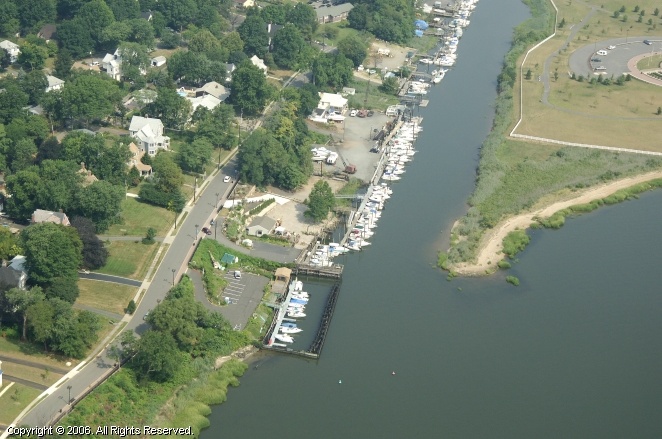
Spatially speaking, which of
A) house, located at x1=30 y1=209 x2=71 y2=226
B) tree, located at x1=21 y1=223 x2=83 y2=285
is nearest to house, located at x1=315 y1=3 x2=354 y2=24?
house, located at x1=30 y1=209 x2=71 y2=226

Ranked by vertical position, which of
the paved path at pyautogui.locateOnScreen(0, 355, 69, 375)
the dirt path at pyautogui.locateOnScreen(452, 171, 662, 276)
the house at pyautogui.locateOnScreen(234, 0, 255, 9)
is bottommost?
the house at pyautogui.locateOnScreen(234, 0, 255, 9)

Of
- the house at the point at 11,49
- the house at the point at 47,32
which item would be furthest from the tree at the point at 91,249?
the house at the point at 47,32

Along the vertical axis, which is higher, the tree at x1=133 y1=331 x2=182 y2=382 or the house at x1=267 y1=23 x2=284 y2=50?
the tree at x1=133 y1=331 x2=182 y2=382

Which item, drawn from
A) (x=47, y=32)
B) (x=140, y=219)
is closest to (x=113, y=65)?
(x=47, y=32)

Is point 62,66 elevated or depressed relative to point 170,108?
depressed

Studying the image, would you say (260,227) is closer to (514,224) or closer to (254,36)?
(514,224)

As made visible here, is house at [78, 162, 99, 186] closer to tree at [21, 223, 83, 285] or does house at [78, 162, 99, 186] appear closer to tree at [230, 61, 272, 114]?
tree at [21, 223, 83, 285]
